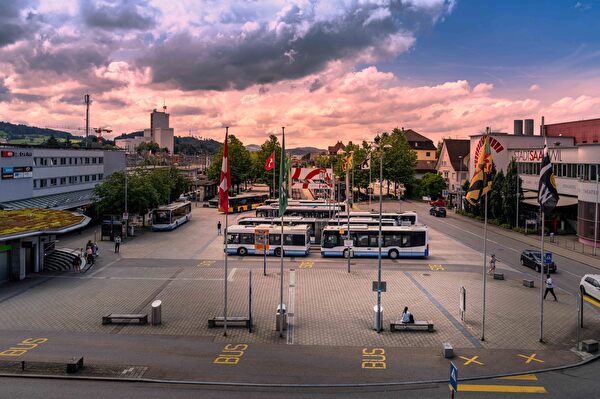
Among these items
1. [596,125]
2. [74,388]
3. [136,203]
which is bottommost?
[74,388]

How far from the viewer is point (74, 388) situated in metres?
16.0

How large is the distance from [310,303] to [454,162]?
233 ft

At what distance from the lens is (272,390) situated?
15953 millimetres

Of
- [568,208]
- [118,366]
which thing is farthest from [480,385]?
[568,208]

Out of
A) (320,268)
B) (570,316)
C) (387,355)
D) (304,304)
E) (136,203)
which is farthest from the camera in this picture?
(136,203)

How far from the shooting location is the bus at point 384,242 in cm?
3962

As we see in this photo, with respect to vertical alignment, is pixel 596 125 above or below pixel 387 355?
above

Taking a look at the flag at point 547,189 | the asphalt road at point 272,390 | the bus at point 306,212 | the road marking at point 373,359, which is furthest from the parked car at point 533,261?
the bus at point 306,212

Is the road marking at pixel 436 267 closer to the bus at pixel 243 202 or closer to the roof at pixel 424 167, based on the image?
the bus at pixel 243 202

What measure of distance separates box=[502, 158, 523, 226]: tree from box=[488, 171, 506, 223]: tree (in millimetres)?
856

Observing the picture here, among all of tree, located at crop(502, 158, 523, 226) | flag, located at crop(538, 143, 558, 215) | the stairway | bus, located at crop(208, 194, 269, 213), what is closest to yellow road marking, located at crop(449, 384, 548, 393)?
flag, located at crop(538, 143, 558, 215)

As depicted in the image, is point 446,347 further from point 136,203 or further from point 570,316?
point 136,203

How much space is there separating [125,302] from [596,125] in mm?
78832

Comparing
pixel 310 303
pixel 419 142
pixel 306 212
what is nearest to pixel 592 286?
pixel 310 303
